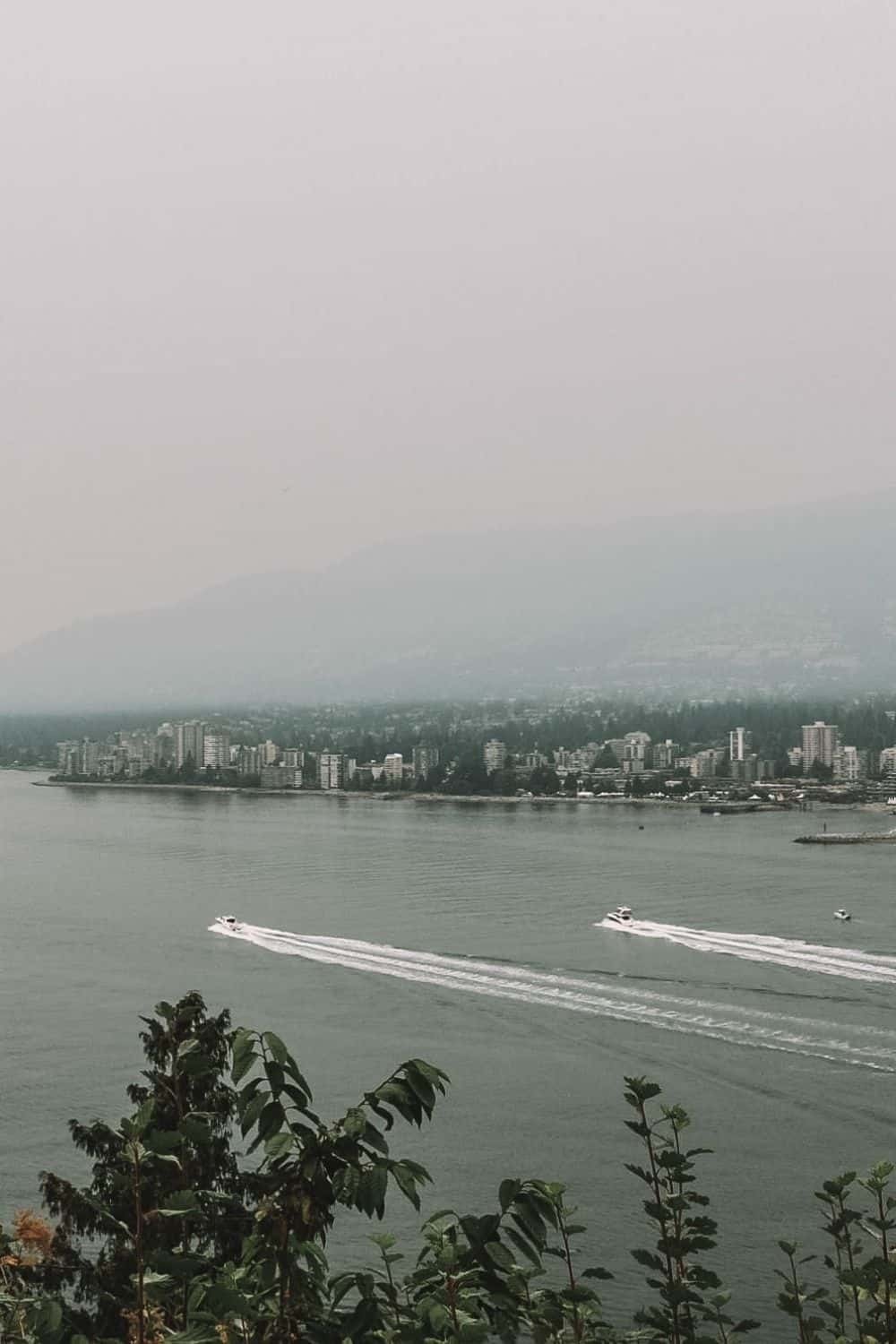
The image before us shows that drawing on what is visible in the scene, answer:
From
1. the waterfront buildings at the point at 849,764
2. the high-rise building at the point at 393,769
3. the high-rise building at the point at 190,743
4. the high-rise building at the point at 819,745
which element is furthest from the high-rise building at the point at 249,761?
the waterfront buildings at the point at 849,764

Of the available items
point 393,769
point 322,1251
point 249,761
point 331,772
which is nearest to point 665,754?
point 393,769

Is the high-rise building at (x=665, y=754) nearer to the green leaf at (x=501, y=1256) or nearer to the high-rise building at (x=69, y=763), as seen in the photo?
the high-rise building at (x=69, y=763)

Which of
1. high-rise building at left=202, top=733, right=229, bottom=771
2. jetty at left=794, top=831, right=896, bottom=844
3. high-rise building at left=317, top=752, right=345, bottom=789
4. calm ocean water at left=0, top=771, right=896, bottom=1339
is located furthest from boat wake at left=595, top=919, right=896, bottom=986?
high-rise building at left=202, top=733, right=229, bottom=771

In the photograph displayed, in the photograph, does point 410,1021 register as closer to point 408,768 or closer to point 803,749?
point 408,768

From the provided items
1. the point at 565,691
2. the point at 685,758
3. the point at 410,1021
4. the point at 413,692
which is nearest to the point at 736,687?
the point at 565,691

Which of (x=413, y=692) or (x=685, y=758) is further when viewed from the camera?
(x=413, y=692)

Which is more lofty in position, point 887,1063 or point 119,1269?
point 119,1269
